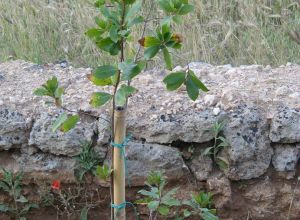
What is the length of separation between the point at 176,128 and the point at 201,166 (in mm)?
212

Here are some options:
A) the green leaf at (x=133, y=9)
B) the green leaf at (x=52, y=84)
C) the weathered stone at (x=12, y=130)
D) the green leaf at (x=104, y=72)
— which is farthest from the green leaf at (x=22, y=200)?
the green leaf at (x=133, y=9)

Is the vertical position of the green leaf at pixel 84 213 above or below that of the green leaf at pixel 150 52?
below

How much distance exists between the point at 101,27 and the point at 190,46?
2272 millimetres

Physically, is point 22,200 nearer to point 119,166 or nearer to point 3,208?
point 3,208

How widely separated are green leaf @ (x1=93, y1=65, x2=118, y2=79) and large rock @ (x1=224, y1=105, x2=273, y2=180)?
1117 millimetres

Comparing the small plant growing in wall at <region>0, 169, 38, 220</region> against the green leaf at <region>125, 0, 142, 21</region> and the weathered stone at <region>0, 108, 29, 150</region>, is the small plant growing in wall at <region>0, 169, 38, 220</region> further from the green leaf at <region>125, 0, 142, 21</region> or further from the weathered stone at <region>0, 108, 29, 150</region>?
the green leaf at <region>125, 0, 142, 21</region>

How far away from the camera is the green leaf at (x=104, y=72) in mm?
1954

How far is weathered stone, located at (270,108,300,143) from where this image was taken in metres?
2.99

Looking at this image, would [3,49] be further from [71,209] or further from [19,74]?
[71,209]

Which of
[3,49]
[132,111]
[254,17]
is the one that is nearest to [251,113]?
[132,111]

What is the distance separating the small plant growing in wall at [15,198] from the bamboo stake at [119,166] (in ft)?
2.74

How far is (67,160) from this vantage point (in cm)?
304

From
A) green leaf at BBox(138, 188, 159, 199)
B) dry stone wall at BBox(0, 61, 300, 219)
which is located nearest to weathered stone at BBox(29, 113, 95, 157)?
dry stone wall at BBox(0, 61, 300, 219)

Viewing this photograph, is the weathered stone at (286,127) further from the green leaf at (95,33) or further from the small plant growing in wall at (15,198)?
the green leaf at (95,33)
